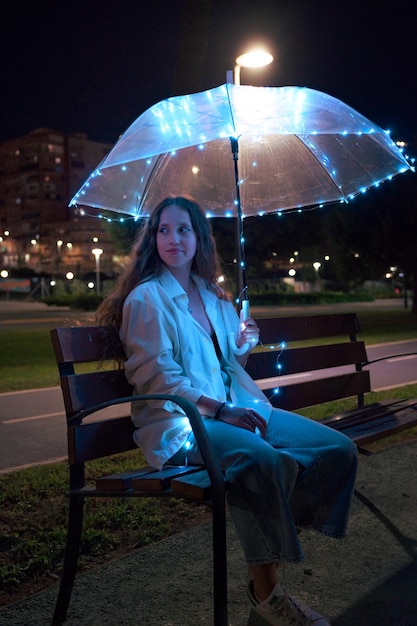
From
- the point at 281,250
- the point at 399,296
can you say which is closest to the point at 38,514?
the point at 281,250

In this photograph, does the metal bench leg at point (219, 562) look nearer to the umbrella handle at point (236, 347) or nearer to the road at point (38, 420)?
the umbrella handle at point (236, 347)

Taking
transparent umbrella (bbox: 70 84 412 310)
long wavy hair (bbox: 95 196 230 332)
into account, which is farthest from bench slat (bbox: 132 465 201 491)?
transparent umbrella (bbox: 70 84 412 310)

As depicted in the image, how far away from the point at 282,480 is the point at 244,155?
2926mm

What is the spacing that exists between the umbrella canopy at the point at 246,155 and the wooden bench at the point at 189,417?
0.97m

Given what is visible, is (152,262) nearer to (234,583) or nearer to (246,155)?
(234,583)

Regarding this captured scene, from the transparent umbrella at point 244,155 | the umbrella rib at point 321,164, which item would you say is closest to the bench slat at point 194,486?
the transparent umbrella at point 244,155

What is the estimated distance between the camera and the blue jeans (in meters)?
2.59

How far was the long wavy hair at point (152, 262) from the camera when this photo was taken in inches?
133

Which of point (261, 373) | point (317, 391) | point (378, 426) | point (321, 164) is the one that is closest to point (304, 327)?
point (317, 391)

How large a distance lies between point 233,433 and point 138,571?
94cm

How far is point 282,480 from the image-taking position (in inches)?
106

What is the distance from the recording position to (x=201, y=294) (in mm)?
3631

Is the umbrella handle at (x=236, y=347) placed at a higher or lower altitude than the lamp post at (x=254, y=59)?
lower

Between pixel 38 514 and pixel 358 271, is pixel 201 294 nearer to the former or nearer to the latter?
pixel 38 514
